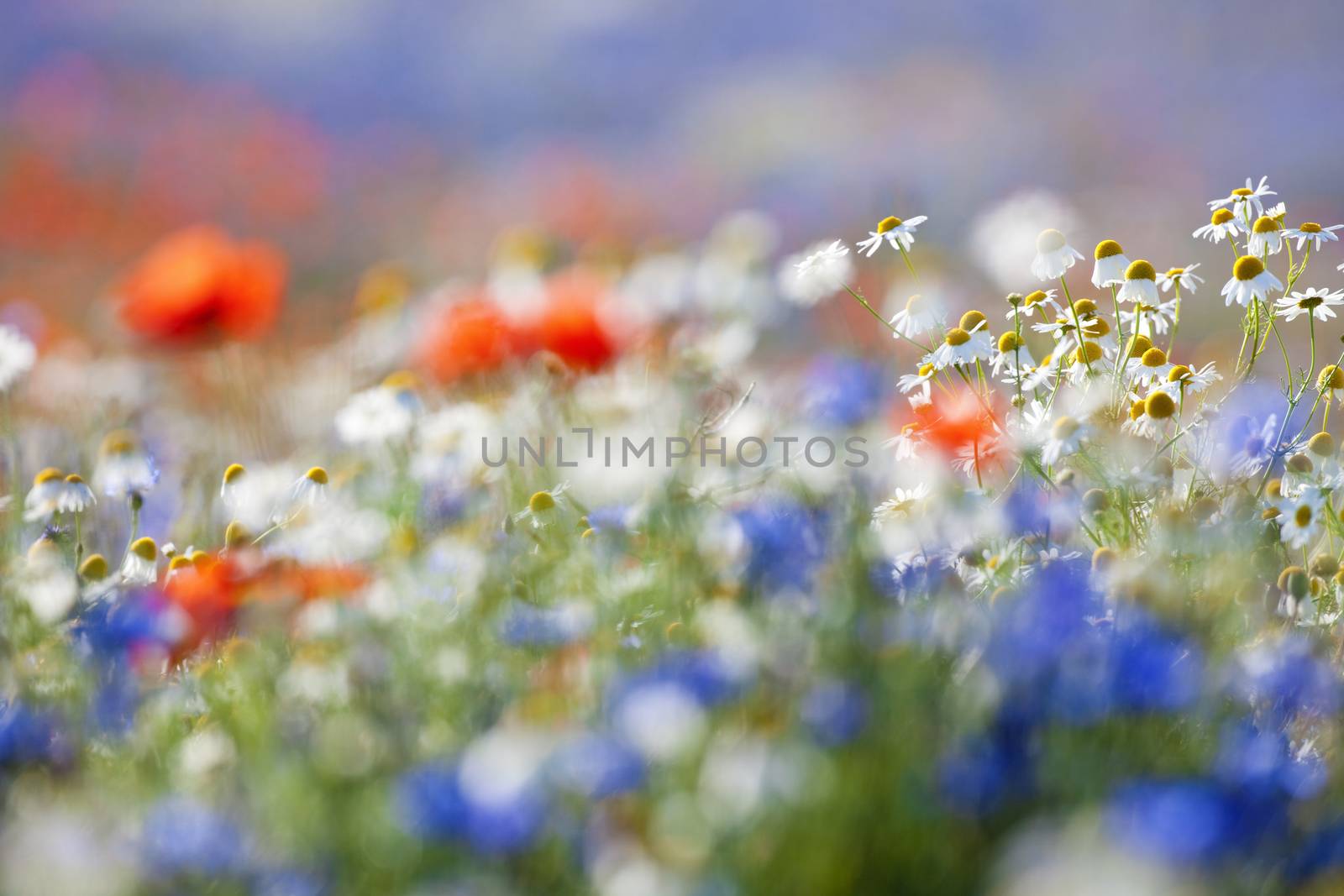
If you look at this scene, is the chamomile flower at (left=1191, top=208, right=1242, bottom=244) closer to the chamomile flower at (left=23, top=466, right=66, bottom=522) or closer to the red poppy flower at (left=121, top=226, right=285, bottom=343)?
the red poppy flower at (left=121, top=226, right=285, bottom=343)

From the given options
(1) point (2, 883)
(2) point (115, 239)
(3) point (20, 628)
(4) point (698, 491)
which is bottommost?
(1) point (2, 883)

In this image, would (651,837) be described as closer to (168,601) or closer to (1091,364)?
(168,601)

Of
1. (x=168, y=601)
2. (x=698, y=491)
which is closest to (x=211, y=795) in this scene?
(x=168, y=601)

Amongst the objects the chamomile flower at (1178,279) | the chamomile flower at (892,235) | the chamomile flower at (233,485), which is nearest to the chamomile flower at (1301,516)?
the chamomile flower at (1178,279)

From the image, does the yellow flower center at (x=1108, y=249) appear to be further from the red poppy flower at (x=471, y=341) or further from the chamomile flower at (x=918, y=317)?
the red poppy flower at (x=471, y=341)

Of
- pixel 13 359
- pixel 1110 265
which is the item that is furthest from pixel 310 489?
pixel 1110 265

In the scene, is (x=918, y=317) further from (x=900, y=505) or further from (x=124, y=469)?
(x=124, y=469)
